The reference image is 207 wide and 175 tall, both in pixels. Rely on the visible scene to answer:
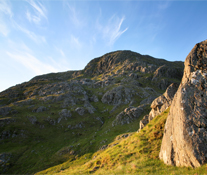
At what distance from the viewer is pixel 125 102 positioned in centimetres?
9912

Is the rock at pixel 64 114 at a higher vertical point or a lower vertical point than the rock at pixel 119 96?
lower

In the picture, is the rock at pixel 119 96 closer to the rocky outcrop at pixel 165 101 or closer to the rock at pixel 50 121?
the rock at pixel 50 121

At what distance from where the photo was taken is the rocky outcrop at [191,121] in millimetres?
10672

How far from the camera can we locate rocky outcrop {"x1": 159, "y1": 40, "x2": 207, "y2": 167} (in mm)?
10672

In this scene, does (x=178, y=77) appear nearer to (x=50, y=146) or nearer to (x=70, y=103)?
(x=70, y=103)

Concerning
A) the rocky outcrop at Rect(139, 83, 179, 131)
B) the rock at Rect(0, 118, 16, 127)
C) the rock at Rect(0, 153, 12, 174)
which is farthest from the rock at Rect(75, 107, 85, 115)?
the rocky outcrop at Rect(139, 83, 179, 131)

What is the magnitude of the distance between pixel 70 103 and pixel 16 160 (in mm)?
61127

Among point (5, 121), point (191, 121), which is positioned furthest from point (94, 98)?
point (191, 121)

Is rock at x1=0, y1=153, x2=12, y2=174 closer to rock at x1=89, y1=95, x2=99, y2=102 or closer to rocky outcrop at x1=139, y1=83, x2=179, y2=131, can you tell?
rocky outcrop at x1=139, y1=83, x2=179, y2=131

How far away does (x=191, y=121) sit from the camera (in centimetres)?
1188

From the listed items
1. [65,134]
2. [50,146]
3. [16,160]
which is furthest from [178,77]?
[16,160]

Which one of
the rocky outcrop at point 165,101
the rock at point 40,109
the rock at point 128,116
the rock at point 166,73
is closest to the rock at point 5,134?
the rock at point 40,109

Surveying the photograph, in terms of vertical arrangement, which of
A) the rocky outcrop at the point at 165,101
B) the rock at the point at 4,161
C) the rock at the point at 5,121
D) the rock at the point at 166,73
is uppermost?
the rock at the point at 166,73

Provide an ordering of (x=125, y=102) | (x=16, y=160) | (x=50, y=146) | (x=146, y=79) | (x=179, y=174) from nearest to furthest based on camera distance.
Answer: (x=179, y=174) → (x=16, y=160) → (x=50, y=146) → (x=125, y=102) → (x=146, y=79)
